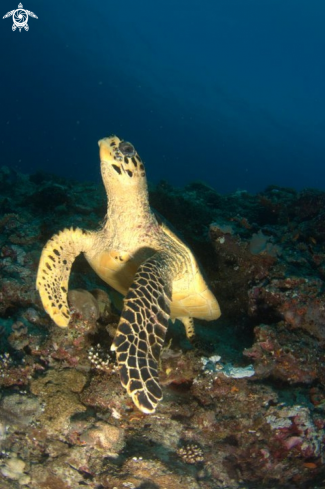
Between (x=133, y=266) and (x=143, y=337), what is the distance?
62.6 inches

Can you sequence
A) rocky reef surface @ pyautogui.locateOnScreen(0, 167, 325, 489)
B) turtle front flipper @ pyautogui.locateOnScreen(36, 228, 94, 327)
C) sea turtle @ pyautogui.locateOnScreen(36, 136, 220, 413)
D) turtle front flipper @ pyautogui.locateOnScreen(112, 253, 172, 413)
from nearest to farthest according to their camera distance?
turtle front flipper @ pyautogui.locateOnScreen(112, 253, 172, 413), sea turtle @ pyautogui.locateOnScreen(36, 136, 220, 413), rocky reef surface @ pyautogui.locateOnScreen(0, 167, 325, 489), turtle front flipper @ pyautogui.locateOnScreen(36, 228, 94, 327)

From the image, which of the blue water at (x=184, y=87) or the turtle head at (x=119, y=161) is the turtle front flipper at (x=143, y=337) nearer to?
the turtle head at (x=119, y=161)

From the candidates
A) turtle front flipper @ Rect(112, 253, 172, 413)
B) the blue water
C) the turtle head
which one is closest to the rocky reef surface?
turtle front flipper @ Rect(112, 253, 172, 413)

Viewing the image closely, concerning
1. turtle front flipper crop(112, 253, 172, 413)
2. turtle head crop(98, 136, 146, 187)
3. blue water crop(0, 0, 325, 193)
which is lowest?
turtle front flipper crop(112, 253, 172, 413)

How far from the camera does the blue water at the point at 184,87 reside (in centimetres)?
8675

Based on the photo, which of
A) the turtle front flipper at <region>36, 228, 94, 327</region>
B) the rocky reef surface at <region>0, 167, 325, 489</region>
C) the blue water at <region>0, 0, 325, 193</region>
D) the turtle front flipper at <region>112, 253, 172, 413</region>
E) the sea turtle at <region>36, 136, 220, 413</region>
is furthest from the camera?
the blue water at <region>0, 0, 325, 193</region>

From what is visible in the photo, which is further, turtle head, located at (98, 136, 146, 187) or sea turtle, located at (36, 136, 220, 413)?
turtle head, located at (98, 136, 146, 187)

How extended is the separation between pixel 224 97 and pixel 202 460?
101 metres

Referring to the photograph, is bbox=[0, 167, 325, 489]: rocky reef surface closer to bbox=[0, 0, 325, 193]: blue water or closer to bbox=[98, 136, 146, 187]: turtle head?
bbox=[98, 136, 146, 187]: turtle head

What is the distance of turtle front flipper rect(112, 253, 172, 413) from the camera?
2432 mm

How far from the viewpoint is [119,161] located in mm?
3555

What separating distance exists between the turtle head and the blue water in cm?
7993

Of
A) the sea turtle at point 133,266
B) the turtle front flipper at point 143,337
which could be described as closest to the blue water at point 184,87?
the sea turtle at point 133,266

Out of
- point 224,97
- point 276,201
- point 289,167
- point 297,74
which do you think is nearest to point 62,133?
point 224,97
